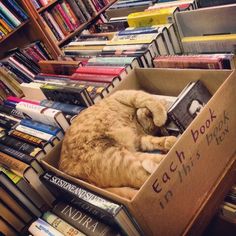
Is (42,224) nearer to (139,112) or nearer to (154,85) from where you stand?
(139,112)

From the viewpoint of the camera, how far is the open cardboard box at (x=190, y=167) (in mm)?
841

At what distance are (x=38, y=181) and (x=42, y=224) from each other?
0.17 metres

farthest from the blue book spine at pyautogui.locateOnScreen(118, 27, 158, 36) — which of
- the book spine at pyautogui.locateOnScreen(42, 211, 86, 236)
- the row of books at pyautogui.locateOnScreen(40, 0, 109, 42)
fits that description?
the row of books at pyautogui.locateOnScreen(40, 0, 109, 42)

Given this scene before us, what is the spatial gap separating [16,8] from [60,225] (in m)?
1.72

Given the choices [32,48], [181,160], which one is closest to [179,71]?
[181,160]

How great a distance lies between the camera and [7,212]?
112 centimetres

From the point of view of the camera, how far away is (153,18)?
143 cm

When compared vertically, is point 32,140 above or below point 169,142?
above

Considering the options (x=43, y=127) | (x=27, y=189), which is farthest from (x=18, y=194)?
(x=43, y=127)

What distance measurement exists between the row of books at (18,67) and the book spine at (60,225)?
137cm

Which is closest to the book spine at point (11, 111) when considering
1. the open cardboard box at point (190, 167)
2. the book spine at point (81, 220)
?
the open cardboard box at point (190, 167)

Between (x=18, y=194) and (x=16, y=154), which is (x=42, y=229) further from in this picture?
(x=16, y=154)

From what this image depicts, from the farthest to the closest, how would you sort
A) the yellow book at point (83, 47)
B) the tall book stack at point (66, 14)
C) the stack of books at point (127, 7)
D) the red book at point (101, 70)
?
the tall book stack at point (66, 14), the stack of books at point (127, 7), the yellow book at point (83, 47), the red book at point (101, 70)

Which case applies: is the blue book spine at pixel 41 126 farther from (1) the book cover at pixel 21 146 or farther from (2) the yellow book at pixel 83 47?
(2) the yellow book at pixel 83 47
